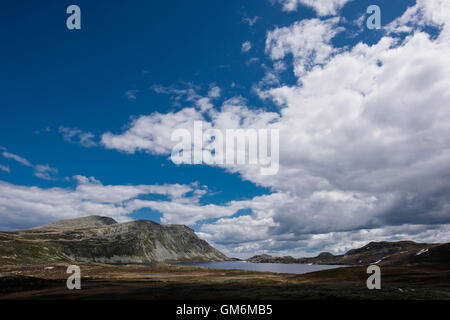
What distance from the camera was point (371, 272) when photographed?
81062 millimetres
